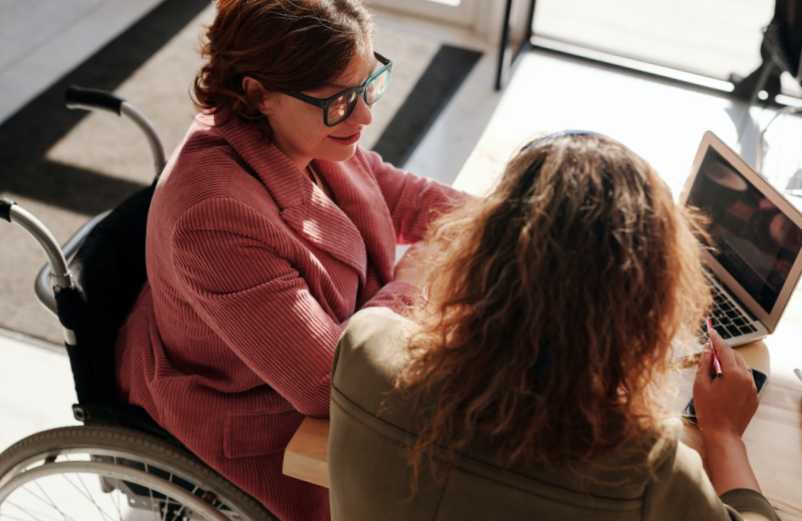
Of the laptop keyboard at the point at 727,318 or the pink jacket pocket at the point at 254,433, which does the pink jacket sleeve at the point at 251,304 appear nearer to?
the pink jacket pocket at the point at 254,433

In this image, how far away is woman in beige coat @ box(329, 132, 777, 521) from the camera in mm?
966

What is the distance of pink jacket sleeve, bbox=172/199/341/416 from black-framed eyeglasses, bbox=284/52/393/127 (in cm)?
20

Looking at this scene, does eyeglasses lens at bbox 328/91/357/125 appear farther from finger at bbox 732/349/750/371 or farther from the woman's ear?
finger at bbox 732/349/750/371

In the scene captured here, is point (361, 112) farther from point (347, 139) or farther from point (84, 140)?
point (84, 140)

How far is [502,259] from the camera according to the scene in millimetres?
997

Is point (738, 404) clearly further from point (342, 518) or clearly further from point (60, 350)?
point (60, 350)

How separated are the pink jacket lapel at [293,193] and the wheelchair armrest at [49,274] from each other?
0.32m

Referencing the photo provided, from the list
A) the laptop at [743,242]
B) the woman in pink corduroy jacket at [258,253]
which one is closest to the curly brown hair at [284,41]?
the woman in pink corduroy jacket at [258,253]

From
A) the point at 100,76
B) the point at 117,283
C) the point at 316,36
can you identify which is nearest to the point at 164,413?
the point at 117,283

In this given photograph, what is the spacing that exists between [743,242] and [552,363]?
2.40 feet

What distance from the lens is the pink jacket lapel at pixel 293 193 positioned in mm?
1474

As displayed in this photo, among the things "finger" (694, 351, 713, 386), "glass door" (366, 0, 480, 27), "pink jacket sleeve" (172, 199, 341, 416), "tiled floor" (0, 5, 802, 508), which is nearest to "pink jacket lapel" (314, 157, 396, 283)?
"pink jacket sleeve" (172, 199, 341, 416)

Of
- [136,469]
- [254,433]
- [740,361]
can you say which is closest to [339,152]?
[254,433]

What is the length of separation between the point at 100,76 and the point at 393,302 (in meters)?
2.26
